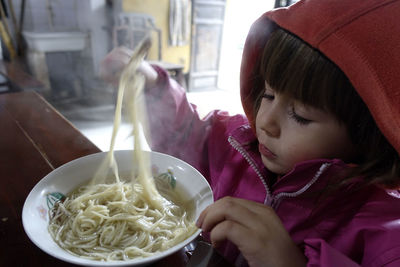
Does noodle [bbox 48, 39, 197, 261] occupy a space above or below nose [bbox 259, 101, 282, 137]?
below

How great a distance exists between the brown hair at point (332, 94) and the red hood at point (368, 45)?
1.6 inches

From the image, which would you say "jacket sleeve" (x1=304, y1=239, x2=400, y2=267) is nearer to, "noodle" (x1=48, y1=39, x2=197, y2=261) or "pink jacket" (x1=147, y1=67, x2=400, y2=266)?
"pink jacket" (x1=147, y1=67, x2=400, y2=266)

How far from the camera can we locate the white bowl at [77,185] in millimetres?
604

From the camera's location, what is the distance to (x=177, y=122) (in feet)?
3.95

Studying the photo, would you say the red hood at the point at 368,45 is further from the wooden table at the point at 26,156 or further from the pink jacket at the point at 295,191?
the wooden table at the point at 26,156

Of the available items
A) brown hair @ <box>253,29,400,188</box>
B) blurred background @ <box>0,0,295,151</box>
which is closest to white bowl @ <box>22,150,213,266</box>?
brown hair @ <box>253,29,400,188</box>

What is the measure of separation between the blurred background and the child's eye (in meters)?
2.77

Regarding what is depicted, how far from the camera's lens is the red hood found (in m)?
0.59

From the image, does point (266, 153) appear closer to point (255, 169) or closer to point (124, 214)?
point (255, 169)

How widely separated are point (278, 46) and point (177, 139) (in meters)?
0.64

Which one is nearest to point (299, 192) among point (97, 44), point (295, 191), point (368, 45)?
point (295, 191)

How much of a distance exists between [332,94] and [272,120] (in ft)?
0.52

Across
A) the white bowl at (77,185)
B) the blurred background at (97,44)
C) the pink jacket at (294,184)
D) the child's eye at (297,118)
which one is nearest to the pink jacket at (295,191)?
the pink jacket at (294,184)

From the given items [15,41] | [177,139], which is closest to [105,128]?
[15,41]
